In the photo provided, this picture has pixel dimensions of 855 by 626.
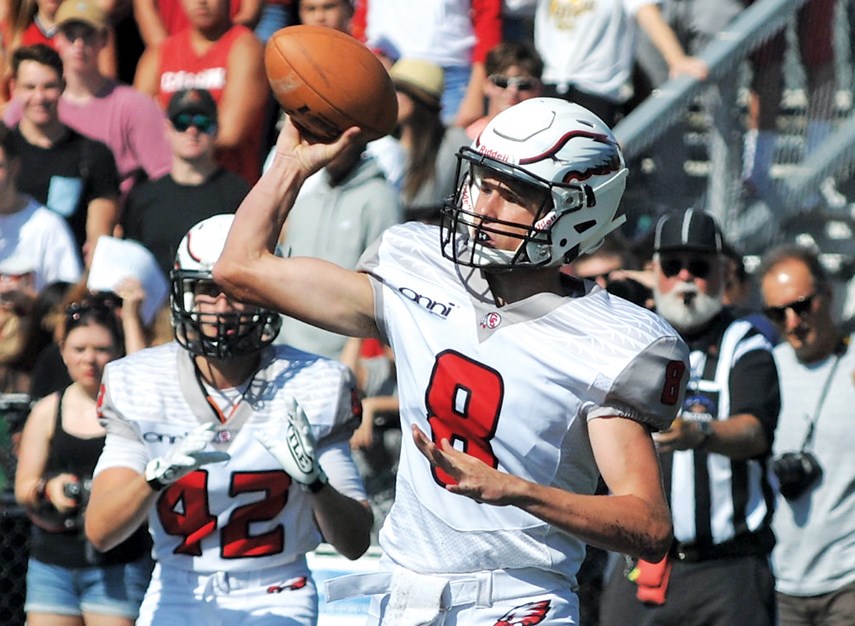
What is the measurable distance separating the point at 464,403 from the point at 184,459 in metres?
1.03

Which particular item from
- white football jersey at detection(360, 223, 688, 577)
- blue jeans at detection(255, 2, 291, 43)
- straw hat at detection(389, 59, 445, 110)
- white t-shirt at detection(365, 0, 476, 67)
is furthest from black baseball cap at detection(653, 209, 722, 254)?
blue jeans at detection(255, 2, 291, 43)

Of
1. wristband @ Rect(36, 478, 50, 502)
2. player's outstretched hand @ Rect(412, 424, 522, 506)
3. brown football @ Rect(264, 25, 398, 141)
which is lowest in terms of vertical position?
wristband @ Rect(36, 478, 50, 502)

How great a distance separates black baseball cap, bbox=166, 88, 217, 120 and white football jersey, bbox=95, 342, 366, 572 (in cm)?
275

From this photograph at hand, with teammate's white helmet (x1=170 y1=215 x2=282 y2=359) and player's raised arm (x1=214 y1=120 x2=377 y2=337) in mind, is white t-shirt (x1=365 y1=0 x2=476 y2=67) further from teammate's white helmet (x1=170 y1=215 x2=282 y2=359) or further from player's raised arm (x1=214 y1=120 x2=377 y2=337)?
player's raised arm (x1=214 y1=120 x2=377 y2=337)

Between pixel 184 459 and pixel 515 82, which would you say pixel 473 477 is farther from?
pixel 515 82

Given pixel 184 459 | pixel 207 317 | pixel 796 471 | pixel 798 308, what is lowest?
pixel 796 471

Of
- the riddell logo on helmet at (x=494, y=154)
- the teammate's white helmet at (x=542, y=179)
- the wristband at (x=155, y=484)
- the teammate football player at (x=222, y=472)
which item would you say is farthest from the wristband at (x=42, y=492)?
the riddell logo on helmet at (x=494, y=154)

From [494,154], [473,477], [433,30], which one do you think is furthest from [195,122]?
[473,477]

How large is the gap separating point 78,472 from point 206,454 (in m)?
1.39

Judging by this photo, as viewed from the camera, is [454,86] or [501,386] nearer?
[501,386]

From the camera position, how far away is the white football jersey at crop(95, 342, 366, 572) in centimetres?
450

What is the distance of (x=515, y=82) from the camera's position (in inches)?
286

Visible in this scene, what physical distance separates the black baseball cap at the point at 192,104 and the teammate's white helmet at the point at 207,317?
8.50 feet

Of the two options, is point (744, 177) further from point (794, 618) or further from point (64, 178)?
point (64, 178)
